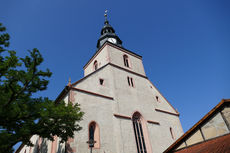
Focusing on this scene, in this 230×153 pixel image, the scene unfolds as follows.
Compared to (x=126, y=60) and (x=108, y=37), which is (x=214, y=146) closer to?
(x=126, y=60)

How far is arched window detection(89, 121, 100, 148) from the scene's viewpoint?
37.1ft

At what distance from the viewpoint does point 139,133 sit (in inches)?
561

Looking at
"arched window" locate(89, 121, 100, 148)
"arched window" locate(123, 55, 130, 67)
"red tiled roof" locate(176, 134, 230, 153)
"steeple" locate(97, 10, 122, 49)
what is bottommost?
"red tiled roof" locate(176, 134, 230, 153)

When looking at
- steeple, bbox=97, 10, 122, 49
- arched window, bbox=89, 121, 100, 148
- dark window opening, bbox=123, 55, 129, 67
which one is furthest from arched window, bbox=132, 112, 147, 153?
steeple, bbox=97, 10, 122, 49

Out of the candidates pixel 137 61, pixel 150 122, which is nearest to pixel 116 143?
pixel 150 122

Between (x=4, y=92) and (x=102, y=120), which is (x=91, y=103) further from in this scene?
(x=4, y=92)

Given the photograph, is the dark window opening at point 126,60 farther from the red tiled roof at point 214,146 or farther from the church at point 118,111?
the red tiled roof at point 214,146

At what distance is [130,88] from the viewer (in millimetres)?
17000

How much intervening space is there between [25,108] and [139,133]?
9.94 meters

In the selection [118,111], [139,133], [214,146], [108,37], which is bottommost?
[214,146]

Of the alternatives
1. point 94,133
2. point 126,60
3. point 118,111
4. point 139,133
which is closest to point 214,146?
point 94,133

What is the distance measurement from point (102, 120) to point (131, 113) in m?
3.37

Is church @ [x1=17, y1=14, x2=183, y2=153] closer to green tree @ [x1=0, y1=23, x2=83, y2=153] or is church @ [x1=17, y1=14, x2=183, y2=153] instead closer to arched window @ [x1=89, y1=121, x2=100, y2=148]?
arched window @ [x1=89, y1=121, x2=100, y2=148]

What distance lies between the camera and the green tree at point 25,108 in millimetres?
7098
